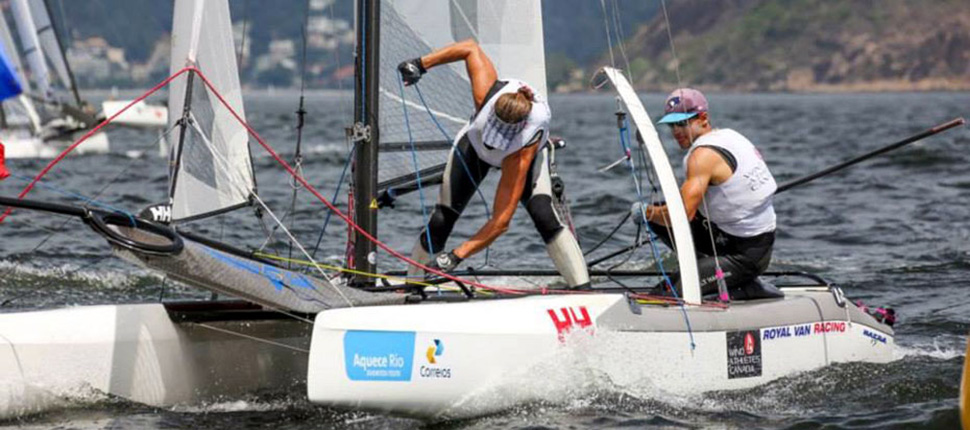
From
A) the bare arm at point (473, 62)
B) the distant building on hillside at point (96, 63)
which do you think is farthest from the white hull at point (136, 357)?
the distant building on hillside at point (96, 63)

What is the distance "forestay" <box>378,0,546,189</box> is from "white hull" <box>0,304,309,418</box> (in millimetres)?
1184

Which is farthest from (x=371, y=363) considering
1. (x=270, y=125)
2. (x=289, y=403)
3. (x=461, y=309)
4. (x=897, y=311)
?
(x=270, y=125)

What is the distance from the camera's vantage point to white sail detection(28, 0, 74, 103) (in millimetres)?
27016

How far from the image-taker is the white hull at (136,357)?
20.7ft

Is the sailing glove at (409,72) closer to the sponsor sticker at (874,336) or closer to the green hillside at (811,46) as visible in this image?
the sponsor sticker at (874,336)

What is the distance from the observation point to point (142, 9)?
137m

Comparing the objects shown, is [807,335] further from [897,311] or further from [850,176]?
[850,176]

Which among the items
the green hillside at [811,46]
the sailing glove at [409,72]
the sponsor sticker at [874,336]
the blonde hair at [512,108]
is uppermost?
the sailing glove at [409,72]

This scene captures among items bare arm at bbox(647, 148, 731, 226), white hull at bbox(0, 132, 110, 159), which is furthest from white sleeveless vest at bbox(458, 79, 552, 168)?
white hull at bbox(0, 132, 110, 159)

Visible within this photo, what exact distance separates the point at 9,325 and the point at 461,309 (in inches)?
73.0

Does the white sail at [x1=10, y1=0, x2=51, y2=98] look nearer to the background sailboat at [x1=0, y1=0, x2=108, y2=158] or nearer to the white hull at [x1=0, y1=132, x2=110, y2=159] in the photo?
the background sailboat at [x1=0, y1=0, x2=108, y2=158]

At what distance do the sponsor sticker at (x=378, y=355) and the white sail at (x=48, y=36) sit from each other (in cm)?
2221

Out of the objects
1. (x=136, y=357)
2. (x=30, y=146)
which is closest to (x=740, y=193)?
(x=136, y=357)

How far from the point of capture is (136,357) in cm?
650
